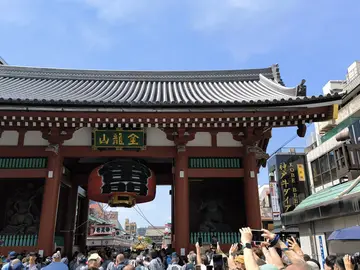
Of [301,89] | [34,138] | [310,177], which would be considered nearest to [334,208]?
[301,89]

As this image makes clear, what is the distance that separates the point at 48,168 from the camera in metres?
9.84

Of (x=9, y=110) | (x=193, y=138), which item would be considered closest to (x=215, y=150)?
(x=193, y=138)

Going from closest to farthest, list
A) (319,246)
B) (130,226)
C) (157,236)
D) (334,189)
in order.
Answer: (319,246) → (334,189) → (157,236) → (130,226)

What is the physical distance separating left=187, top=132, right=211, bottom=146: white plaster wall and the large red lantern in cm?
187

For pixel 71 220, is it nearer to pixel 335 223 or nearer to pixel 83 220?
pixel 83 220

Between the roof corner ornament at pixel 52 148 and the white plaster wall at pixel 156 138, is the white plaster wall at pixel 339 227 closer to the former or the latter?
the white plaster wall at pixel 156 138

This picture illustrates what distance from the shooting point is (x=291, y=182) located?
24.5 metres

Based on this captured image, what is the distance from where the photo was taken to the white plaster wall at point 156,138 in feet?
34.8

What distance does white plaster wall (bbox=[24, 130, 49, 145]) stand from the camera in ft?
33.9

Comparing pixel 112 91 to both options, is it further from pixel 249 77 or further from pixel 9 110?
pixel 249 77

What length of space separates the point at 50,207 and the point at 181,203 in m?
4.02

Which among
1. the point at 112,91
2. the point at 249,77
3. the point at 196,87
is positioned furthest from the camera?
the point at 249,77

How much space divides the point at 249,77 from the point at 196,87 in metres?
3.16

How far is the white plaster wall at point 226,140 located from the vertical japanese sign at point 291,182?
15.6 metres
